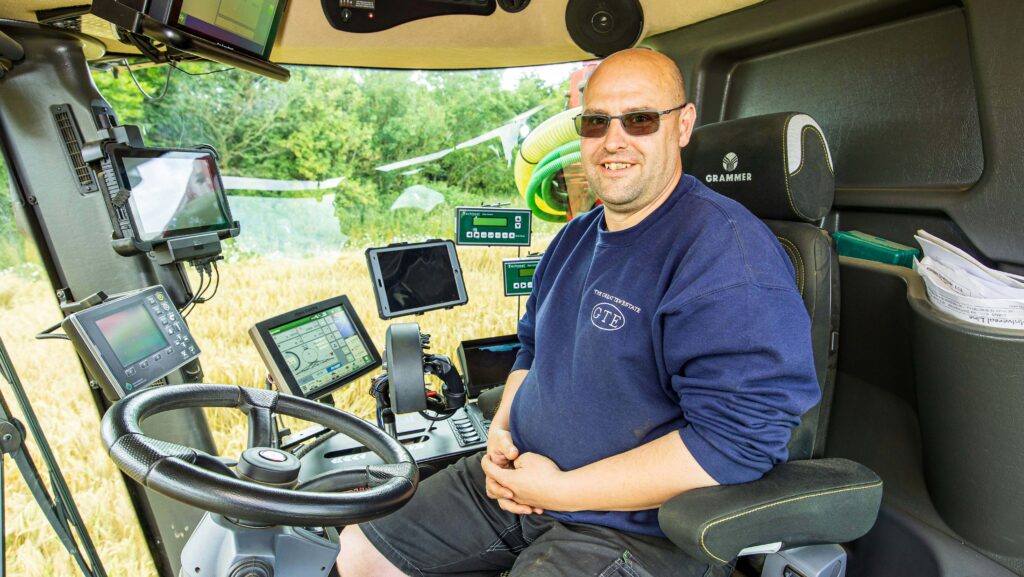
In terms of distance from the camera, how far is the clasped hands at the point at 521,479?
127 centimetres

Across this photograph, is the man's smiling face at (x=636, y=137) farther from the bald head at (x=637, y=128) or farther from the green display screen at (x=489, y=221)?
the green display screen at (x=489, y=221)

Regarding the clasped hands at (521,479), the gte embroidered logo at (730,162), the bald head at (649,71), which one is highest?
the bald head at (649,71)

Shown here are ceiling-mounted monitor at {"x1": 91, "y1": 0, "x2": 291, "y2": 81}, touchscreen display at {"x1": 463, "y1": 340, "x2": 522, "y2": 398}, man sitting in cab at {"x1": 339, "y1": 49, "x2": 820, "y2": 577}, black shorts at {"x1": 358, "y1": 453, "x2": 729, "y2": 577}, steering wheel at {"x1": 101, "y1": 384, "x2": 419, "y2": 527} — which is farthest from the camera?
touchscreen display at {"x1": 463, "y1": 340, "x2": 522, "y2": 398}

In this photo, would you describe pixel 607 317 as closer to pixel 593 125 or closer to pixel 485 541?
pixel 593 125

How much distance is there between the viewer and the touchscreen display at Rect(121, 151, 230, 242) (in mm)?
1649

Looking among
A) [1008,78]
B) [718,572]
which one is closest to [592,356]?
[718,572]

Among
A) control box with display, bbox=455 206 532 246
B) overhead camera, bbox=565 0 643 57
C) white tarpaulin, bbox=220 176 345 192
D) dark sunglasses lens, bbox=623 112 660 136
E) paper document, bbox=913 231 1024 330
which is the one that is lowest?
paper document, bbox=913 231 1024 330

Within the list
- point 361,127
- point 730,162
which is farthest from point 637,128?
point 361,127

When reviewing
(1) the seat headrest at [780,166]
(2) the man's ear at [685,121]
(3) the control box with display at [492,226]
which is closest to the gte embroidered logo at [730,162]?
(1) the seat headrest at [780,166]

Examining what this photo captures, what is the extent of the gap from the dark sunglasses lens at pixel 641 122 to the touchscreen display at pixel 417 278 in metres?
1.21

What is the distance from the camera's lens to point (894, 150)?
176 centimetres

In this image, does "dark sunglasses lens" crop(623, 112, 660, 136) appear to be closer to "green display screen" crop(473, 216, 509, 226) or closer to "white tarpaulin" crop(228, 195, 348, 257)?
"green display screen" crop(473, 216, 509, 226)

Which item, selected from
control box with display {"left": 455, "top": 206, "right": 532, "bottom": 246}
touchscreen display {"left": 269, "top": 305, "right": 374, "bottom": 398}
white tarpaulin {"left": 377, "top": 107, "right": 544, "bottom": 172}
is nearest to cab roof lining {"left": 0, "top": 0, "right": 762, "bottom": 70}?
white tarpaulin {"left": 377, "top": 107, "right": 544, "bottom": 172}

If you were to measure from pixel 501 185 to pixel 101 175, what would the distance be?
5.99ft
